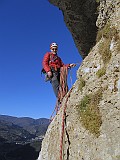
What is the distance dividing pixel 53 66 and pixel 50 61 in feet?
1.11

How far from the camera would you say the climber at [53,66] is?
51.4 feet

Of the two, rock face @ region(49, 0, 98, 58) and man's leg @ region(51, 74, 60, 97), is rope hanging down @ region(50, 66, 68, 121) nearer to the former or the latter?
man's leg @ region(51, 74, 60, 97)

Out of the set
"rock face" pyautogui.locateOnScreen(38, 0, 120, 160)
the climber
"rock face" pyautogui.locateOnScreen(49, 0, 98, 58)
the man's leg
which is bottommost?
"rock face" pyautogui.locateOnScreen(38, 0, 120, 160)

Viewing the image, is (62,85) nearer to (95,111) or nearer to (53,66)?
(53,66)

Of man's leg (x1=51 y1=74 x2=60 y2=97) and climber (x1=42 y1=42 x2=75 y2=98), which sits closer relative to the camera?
climber (x1=42 y1=42 x2=75 y2=98)

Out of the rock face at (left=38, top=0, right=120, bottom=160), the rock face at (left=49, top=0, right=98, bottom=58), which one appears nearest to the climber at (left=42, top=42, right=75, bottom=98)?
the rock face at (left=38, top=0, right=120, bottom=160)

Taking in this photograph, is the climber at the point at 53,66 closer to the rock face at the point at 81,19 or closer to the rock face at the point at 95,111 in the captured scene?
the rock face at the point at 95,111

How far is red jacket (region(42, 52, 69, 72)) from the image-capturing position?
51.2 feet

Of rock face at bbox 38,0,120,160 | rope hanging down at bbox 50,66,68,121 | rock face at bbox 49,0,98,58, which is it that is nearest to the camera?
rock face at bbox 38,0,120,160

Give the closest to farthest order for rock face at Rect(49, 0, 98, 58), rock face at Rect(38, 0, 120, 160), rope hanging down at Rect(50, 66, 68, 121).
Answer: rock face at Rect(38, 0, 120, 160) → rope hanging down at Rect(50, 66, 68, 121) → rock face at Rect(49, 0, 98, 58)

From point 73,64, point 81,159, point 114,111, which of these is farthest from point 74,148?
point 73,64

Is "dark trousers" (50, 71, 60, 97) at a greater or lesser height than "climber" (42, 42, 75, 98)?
lesser

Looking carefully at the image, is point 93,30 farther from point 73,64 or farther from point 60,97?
point 60,97

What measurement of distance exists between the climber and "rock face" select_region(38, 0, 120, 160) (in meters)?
2.10
